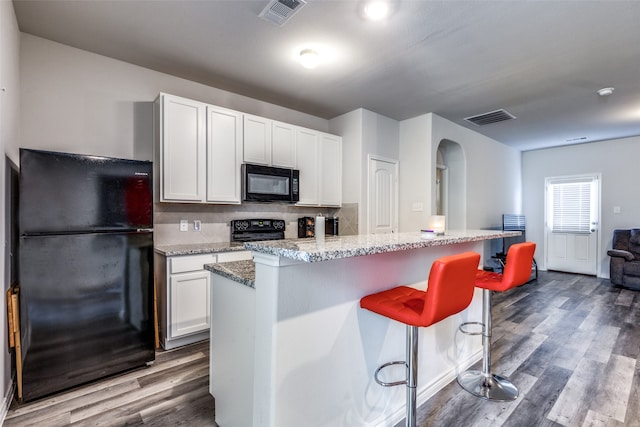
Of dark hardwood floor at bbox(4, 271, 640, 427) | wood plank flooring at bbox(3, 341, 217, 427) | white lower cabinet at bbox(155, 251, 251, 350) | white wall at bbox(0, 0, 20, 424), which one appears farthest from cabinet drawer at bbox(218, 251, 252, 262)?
white wall at bbox(0, 0, 20, 424)

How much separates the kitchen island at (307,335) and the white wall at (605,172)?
5.88 metres

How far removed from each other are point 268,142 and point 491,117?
331 cm

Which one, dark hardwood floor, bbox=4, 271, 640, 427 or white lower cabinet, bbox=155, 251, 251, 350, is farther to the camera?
white lower cabinet, bbox=155, 251, 251, 350

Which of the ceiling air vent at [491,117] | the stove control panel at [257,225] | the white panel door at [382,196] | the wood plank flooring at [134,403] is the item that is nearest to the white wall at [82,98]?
the stove control panel at [257,225]

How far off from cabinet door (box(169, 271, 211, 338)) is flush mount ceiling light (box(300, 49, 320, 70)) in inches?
83.9

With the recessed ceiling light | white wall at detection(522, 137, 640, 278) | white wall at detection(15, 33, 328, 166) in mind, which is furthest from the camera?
white wall at detection(522, 137, 640, 278)

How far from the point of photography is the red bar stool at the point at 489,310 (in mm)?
2004

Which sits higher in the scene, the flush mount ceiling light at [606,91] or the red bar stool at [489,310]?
the flush mount ceiling light at [606,91]

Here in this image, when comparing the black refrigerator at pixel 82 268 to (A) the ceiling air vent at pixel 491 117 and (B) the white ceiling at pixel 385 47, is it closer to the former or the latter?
(B) the white ceiling at pixel 385 47

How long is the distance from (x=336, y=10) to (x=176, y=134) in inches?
71.0

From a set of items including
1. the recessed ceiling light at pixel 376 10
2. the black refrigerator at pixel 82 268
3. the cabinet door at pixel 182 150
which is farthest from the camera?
the cabinet door at pixel 182 150

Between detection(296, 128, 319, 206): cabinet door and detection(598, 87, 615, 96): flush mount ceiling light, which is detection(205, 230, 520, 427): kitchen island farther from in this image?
detection(598, 87, 615, 96): flush mount ceiling light

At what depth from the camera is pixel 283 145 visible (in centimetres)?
376

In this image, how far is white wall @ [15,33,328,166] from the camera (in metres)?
2.54
